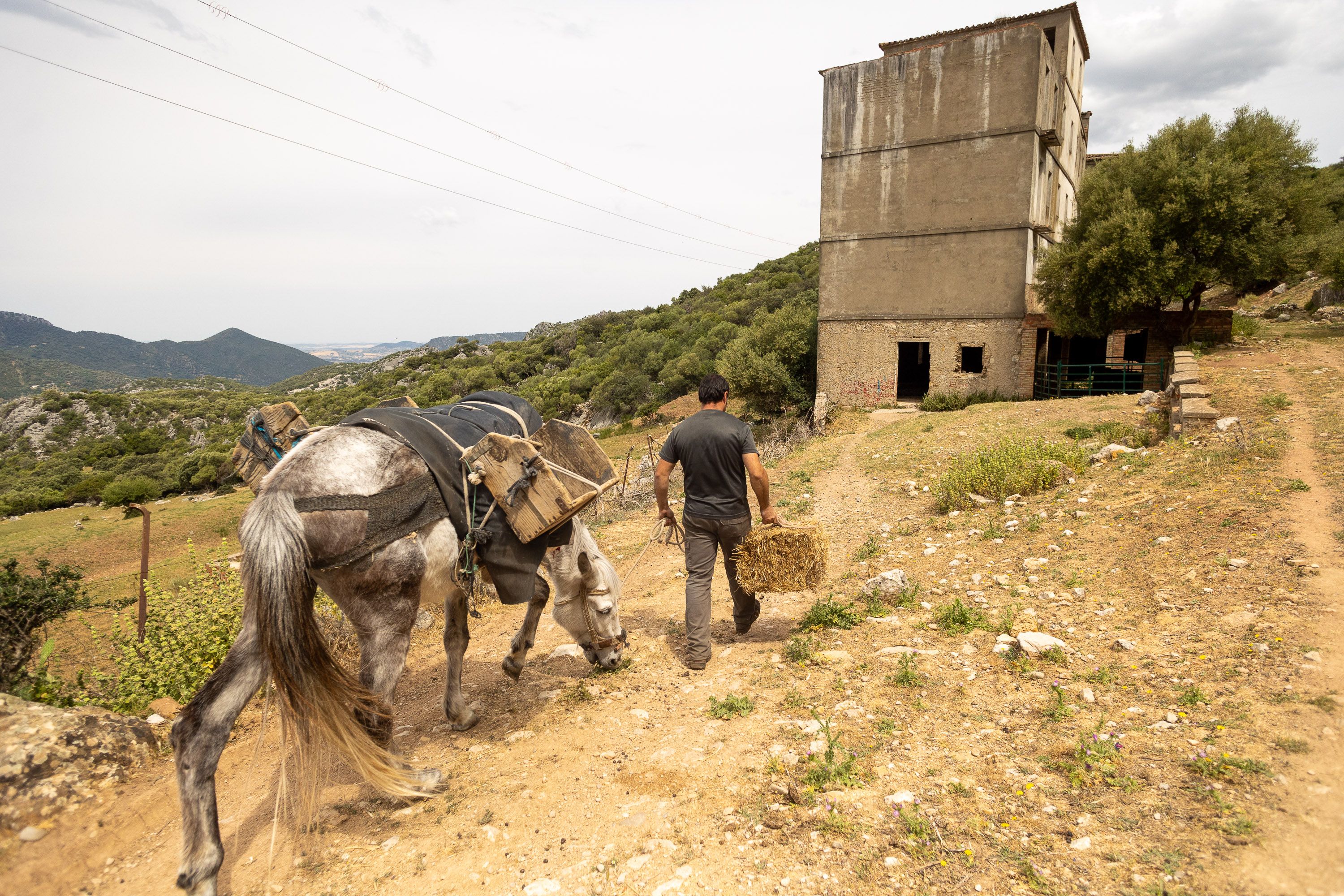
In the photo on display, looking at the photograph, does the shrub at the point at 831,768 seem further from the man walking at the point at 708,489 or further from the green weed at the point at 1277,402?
the green weed at the point at 1277,402

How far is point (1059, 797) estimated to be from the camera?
2.74 m

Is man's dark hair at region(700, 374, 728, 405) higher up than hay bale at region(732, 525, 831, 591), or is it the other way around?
man's dark hair at region(700, 374, 728, 405)

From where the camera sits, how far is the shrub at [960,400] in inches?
773

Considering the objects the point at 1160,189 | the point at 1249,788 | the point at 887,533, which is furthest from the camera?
the point at 1160,189

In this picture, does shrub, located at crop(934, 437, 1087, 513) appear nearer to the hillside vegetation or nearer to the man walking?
the man walking

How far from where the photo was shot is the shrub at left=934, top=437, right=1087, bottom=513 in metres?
7.79

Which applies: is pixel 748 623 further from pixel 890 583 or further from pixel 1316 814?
pixel 1316 814

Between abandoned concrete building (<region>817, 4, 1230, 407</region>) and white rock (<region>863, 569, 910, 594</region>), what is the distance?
16.7m

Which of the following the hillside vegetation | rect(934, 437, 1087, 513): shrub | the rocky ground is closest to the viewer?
the rocky ground

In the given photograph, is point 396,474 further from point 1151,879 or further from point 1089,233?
point 1089,233

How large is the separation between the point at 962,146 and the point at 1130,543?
17987mm

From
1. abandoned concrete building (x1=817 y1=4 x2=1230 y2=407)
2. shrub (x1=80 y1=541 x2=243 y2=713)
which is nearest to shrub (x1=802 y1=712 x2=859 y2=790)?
shrub (x1=80 y1=541 x2=243 y2=713)

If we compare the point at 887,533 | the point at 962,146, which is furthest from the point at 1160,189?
the point at 887,533

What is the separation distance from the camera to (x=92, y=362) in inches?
5979
